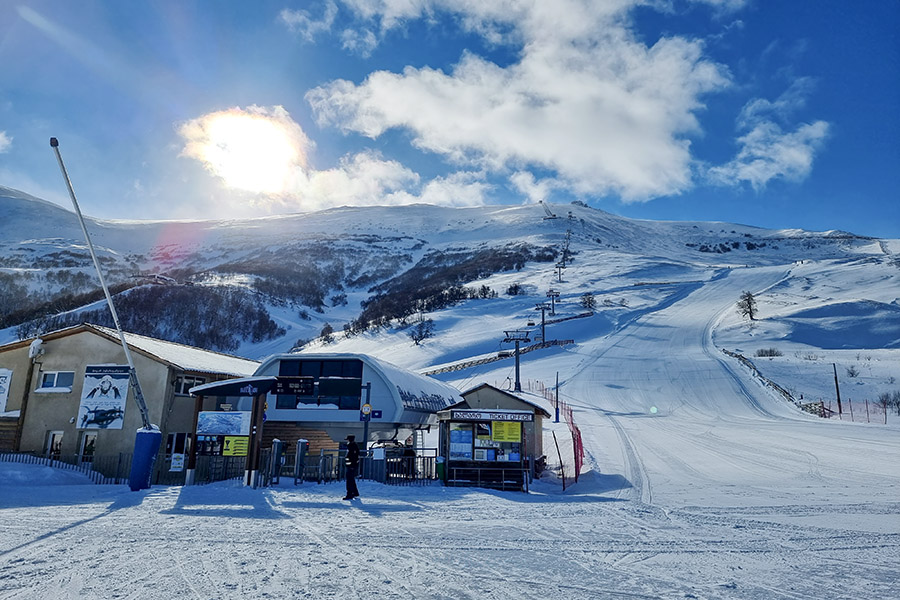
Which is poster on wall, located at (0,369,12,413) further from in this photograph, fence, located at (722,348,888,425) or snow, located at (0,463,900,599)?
fence, located at (722,348,888,425)

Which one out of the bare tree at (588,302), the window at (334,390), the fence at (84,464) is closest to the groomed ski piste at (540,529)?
the fence at (84,464)

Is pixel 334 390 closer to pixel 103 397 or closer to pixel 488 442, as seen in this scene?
pixel 488 442

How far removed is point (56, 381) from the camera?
2364cm

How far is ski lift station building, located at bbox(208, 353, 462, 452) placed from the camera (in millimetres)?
23594

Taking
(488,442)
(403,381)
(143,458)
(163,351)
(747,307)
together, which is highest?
(747,307)

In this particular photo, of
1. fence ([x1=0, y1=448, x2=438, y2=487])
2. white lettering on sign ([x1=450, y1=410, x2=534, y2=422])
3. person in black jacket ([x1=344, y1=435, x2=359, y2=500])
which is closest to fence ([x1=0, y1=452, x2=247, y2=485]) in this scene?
fence ([x1=0, y1=448, x2=438, y2=487])

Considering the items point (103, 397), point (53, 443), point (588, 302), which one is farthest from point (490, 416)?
point (588, 302)

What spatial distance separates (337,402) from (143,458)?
1025cm

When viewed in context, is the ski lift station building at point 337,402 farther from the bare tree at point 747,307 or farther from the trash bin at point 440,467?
the bare tree at point 747,307

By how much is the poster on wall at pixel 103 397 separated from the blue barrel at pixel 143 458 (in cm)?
960

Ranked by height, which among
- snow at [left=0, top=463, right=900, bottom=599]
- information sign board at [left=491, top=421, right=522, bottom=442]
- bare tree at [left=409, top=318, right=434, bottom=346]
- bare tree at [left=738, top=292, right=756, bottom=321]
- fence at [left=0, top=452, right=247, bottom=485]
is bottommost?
fence at [left=0, top=452, right=247, bottom=485]

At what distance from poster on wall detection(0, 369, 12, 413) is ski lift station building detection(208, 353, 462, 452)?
8.68m

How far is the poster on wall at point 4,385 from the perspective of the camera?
23.5 metres

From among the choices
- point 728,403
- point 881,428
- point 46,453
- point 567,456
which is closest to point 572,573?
point 567,456
